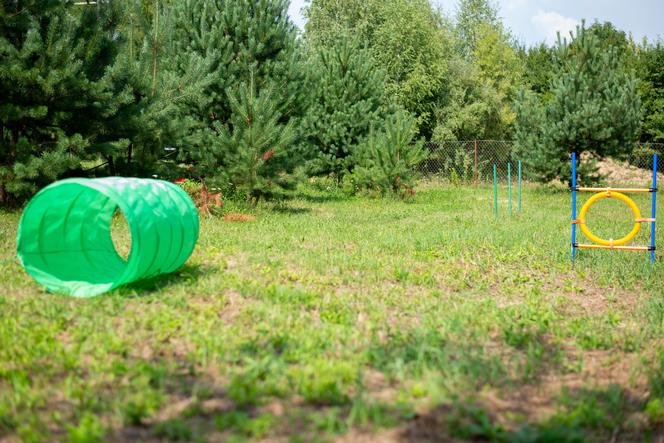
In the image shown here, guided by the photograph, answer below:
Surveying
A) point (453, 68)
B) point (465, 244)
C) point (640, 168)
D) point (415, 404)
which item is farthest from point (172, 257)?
point (453, 68)

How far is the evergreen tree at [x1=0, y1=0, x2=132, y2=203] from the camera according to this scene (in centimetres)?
1049

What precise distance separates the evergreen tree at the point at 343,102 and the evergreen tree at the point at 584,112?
17.5 feet

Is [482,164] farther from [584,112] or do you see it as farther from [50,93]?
[50,93]

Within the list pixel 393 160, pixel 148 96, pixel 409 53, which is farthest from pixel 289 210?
pixel 409 53

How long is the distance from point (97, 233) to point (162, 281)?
1.46m

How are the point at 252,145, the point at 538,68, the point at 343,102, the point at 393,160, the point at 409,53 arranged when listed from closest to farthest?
the point at 252,145 → the point at 393,160 → the point at 343,102 → the point at 409,53 → the point at 538,68

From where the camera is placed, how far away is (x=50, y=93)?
419 inches

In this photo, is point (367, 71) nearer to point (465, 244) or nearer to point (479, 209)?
point (479, 209)

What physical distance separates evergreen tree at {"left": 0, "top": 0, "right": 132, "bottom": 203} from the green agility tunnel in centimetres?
419

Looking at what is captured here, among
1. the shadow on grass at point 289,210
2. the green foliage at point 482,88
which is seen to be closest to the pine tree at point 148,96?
the shadow on grass at point 289,210

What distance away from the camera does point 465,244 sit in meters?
9.05

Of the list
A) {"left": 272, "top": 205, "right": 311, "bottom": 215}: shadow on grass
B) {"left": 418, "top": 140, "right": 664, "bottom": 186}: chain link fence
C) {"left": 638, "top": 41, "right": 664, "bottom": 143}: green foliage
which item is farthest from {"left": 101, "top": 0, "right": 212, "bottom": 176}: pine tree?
{"left": 638, "top": 41, "right": 664, "bottom": 143}: green foliage

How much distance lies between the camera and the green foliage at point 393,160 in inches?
647

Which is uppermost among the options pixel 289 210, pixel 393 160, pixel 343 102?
pixel 343 102
